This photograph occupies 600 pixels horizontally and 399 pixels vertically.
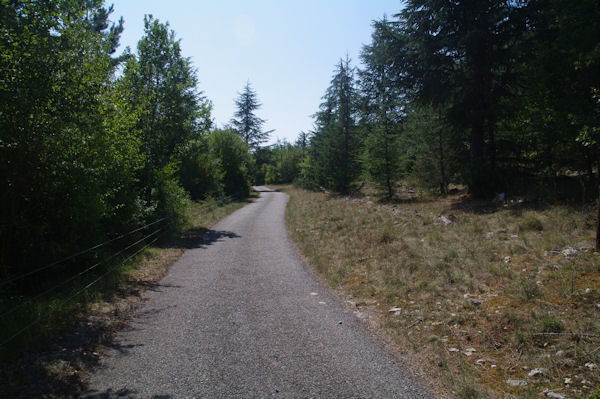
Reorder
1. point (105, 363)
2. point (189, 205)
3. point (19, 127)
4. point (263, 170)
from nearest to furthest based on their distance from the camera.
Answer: point (105, 363)
point (19, 127)
point (189, 205)
point (263, 170)

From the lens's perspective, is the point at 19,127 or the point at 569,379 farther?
the point at 19,127

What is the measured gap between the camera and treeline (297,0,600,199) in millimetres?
11766

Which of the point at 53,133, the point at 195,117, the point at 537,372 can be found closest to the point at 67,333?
the point at 53,133

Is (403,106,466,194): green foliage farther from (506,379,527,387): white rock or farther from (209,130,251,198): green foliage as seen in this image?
(209,130,251,198): green foliage

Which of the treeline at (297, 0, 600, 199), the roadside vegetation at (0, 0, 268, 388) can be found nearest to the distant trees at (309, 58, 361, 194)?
the treeline at (297, 0, 600, 199)

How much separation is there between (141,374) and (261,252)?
7.74 m

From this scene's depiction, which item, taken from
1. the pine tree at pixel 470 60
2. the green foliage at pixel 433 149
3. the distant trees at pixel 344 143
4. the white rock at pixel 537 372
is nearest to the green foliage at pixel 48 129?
the white rock at pixel 537 372

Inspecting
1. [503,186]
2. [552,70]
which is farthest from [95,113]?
[503,186]

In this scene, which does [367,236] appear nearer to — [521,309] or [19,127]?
[521,309]

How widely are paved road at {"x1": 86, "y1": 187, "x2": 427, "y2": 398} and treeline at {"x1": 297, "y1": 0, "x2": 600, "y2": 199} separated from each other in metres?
9.73

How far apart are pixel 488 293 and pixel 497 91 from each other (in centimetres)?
1301

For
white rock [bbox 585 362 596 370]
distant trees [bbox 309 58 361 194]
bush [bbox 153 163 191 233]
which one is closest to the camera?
white rock [bbox 585 362 596 370]

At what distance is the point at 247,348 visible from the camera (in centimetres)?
466

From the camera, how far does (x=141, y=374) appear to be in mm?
3990
